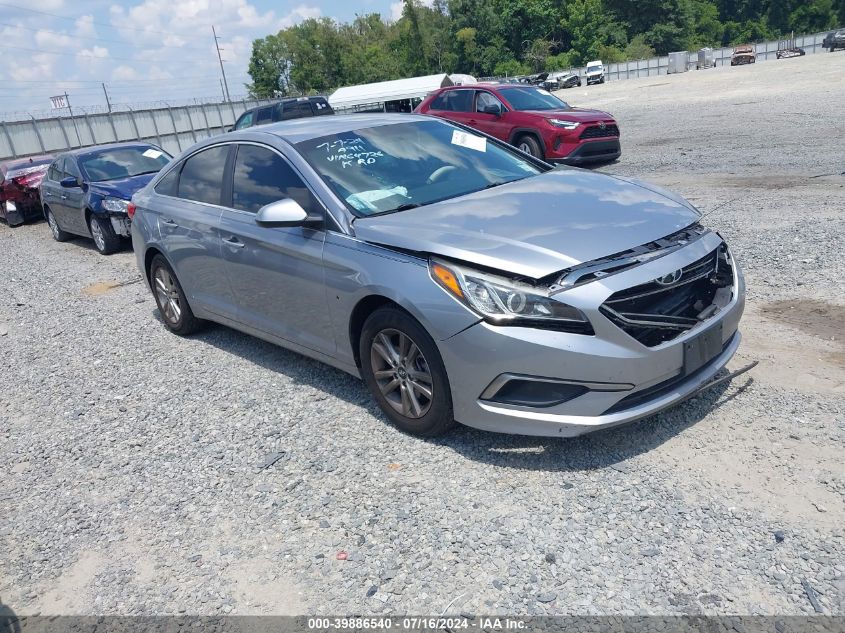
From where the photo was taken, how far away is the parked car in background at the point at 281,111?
21297 millimetres

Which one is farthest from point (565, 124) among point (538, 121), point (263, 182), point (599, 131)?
point (263, 182)

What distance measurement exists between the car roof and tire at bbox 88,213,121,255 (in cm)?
665

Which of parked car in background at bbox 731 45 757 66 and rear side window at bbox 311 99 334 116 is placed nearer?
rear side window at bbox 311 99 334 116

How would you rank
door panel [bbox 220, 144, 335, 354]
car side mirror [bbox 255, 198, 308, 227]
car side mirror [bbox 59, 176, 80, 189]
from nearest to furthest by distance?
car side mirror [bbox 255, 198, 308, 227] < door panel [bbox 220, 144, 335, 354] < car side mirror [bbox 59, 176, 80, 189]

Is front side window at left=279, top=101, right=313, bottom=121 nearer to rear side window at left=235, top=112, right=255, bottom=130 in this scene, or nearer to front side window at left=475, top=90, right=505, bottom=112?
rear side window at left=235, top=112, right=255, bottom=130

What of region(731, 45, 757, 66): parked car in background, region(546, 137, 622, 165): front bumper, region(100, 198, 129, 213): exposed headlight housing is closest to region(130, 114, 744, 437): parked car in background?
region(100, 198, 129, 213): exposed headlight housing

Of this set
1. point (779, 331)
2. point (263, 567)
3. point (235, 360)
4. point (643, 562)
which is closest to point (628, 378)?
point (643, 562)

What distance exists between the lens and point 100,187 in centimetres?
1139

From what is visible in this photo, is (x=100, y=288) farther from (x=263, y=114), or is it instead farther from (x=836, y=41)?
(x=836, y=41)

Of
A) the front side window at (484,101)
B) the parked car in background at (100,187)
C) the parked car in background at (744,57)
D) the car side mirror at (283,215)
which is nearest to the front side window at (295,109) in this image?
the front side window at (484,101)

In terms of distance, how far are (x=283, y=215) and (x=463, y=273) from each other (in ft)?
4.37

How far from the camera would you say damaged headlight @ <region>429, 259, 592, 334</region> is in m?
3.44

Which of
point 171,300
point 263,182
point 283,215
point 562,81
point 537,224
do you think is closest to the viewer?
point 537,224

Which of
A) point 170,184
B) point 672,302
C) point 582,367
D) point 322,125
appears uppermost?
point 322,125
